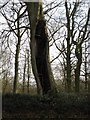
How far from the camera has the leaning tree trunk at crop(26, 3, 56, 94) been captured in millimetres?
11867

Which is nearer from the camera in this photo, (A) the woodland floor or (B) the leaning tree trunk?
(A) the woodland floor

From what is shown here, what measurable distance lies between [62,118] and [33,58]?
4.26 metres

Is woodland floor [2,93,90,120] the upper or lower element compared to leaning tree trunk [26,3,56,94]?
lower

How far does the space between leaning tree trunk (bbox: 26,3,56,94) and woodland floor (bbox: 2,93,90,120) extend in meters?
1.52

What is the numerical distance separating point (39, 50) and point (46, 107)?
382 cm

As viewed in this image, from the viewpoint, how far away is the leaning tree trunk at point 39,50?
11.9 m

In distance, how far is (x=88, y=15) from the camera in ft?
61.4

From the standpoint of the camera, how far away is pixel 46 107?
9.39 metres

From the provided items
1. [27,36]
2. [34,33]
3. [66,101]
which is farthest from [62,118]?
[27,36]

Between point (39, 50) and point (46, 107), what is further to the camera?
point (39, 50)

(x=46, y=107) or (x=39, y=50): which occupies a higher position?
(x=39, y=50)

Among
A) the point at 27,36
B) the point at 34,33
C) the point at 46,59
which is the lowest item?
the point at 46,59

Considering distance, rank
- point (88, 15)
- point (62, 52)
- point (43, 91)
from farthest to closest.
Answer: point (62, 52), point (88, 15), point (43, 91)

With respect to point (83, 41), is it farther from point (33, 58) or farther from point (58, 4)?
point (33, 58)
